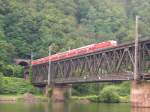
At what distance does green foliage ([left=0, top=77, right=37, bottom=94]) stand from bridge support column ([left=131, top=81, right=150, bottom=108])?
1835 inches

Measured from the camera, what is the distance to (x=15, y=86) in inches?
4003

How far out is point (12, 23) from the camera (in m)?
150

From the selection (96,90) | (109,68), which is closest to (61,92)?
(96,90)

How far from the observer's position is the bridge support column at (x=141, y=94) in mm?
57250

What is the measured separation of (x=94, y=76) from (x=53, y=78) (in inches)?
962

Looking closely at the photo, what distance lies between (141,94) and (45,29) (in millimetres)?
97623

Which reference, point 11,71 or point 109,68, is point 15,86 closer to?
point 11,71

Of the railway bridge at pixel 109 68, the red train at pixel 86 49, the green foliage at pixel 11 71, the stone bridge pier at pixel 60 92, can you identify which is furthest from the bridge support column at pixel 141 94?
the green foliage at pixel 11 71

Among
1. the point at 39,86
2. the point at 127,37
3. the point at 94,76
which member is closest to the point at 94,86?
the point at 39,86

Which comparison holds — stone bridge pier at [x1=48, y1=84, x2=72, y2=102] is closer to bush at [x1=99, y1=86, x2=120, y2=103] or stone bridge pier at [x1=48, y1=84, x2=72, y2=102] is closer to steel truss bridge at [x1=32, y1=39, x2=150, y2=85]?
steel truss bridge at [x1=32, y1=39, x2=150, y2=85]

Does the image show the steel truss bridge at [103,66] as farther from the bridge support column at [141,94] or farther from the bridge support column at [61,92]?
the bridge support column at [61,92]

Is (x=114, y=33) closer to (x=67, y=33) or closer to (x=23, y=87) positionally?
(x=67, y=33)

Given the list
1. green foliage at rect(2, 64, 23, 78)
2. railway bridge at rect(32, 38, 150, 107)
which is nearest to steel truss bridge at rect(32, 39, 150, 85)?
railway bridge at rect(32, 38, 150, 107)

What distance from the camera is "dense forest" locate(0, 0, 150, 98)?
139625 millimetres
